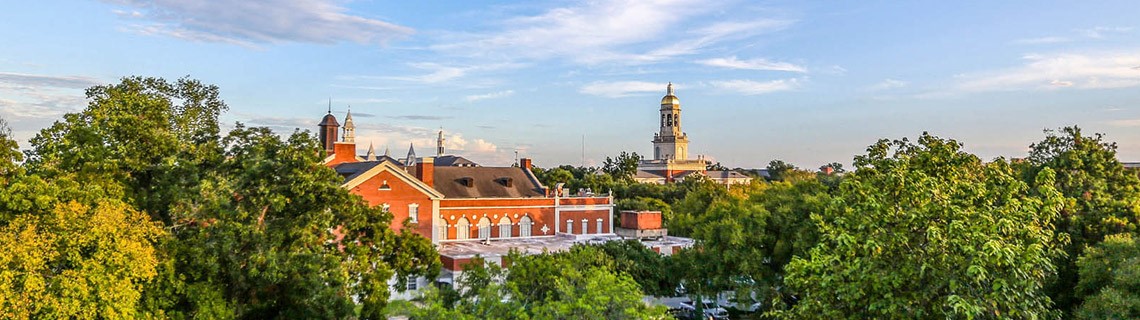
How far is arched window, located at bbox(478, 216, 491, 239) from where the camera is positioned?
4653cm

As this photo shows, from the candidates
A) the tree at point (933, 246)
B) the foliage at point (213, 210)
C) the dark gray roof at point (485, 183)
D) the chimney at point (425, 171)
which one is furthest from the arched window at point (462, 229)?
the tree at point (933, 246)

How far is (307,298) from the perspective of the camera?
812 inches

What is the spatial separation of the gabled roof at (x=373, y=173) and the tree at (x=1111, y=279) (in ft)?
101

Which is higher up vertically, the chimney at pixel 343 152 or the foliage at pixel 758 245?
the chimney at pixel 343 152

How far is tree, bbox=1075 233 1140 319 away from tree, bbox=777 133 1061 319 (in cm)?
570

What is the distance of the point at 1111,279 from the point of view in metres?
19.5

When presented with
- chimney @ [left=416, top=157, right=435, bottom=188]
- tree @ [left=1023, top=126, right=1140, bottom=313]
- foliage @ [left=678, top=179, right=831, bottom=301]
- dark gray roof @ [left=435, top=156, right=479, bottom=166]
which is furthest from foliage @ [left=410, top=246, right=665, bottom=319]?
dark gray roof @ [left=435, top=156, right=479, bottom=166]

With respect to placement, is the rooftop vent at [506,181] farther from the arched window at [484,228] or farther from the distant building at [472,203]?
the arched window at [484,228]

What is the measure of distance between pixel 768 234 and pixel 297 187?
16.4m

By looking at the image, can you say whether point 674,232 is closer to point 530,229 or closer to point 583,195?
point 583,195

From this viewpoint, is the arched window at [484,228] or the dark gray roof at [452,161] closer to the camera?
the arched window at [484,228]

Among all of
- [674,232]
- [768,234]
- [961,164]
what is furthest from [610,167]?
[961,164]

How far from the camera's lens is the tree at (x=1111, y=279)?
1695 centimetres

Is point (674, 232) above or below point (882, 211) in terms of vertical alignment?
below
